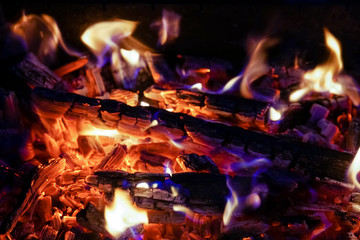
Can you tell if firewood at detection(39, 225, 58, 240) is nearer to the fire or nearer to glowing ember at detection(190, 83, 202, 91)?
the fire

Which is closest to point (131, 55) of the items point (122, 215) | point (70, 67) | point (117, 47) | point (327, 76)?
point (117, 47)

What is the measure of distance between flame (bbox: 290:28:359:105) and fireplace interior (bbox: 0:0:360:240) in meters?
0.02

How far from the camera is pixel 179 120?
283cm

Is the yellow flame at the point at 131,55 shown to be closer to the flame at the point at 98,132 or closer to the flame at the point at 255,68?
the flame at the point at 98,132

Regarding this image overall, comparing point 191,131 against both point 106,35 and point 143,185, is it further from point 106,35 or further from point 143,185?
point 106,35

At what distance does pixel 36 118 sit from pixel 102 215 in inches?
53.9

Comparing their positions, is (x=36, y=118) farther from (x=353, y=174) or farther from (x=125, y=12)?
(x=353, y=174)

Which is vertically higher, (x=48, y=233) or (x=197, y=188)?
(x=197, y=188)

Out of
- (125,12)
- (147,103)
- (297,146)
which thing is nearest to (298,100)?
(297,146)

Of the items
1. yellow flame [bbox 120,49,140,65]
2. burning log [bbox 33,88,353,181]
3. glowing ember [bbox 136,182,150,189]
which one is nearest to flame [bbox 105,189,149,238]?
glowing ember [bbox 136,182,150,189]

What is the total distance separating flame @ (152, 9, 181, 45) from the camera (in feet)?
12.5

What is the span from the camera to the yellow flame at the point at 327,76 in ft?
12.0

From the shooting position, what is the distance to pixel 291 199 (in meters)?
2.58

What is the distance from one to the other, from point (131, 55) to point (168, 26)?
598mm
